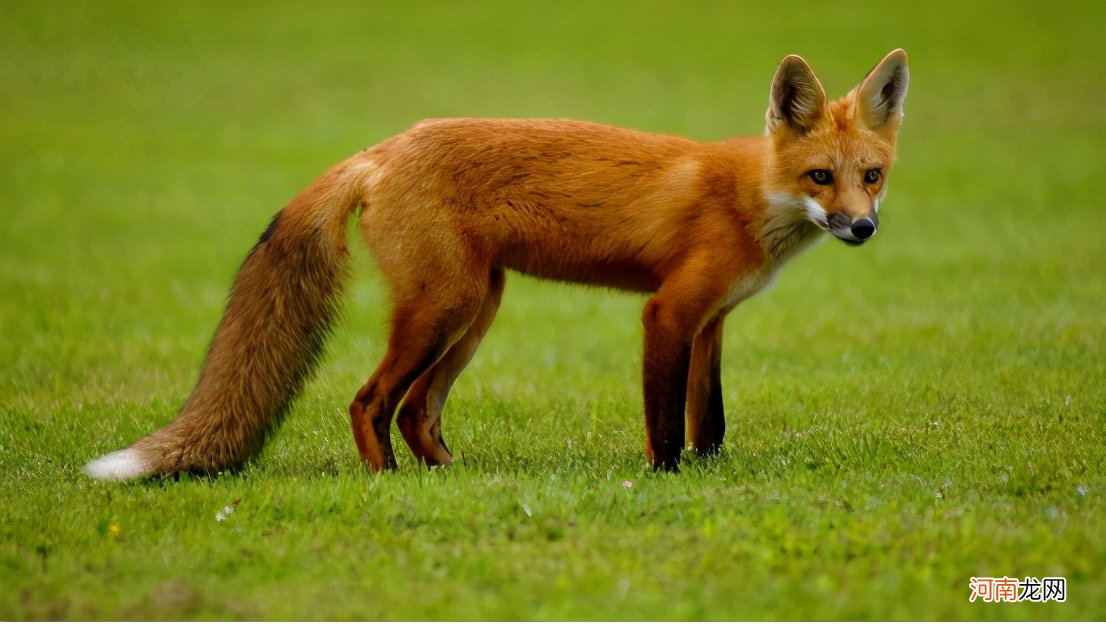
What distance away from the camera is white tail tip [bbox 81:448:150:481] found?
6484 mm

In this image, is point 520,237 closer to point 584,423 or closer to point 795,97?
point 795,97

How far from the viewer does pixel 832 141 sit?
6645 millimetres

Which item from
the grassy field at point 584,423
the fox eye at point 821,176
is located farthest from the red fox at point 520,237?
the grassy field at point 584,423

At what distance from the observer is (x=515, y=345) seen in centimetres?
1248

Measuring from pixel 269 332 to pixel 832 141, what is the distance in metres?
3.23

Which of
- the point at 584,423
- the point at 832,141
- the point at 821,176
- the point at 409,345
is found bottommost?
the point at 584,423

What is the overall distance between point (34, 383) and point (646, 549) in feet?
20.6

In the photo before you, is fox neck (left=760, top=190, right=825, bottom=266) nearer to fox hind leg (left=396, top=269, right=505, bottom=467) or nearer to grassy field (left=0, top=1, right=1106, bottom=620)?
grassy field (left=0, top=1, right=1106, bottom=620)

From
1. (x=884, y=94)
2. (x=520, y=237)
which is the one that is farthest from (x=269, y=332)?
(x=884, y=94)

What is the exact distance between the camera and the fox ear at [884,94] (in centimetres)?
674

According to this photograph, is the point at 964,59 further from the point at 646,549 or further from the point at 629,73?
the point at 646,549

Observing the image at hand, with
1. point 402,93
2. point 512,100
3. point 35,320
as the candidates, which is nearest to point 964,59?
point 512,100

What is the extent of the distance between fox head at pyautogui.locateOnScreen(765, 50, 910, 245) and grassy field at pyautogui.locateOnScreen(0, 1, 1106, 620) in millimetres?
1451

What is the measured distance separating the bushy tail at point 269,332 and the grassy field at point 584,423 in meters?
0.21
